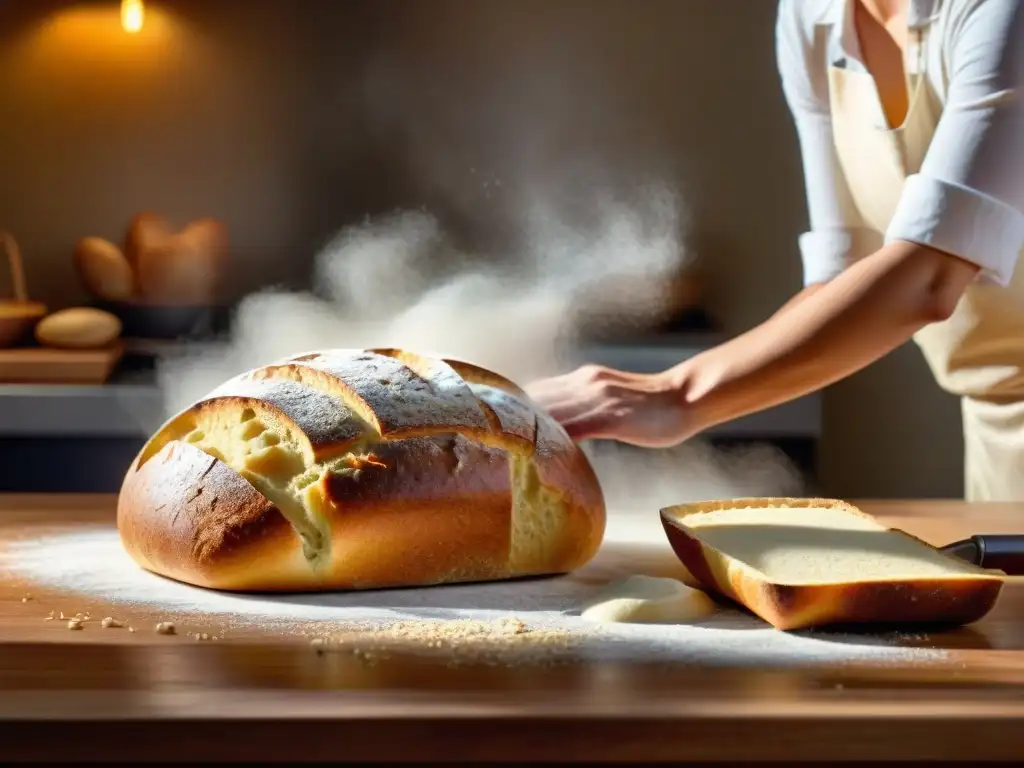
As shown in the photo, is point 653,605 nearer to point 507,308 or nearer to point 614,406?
point 614,406

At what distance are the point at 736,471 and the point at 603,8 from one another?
1103 millimetres

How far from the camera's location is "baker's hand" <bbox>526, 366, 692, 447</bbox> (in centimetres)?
127

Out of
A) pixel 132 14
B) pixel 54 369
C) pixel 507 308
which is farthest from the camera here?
pixel 132 14

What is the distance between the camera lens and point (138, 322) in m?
2.63

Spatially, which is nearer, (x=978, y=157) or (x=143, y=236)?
(x=978, y=157)

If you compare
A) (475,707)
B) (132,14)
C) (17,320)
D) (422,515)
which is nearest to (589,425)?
(422,515)

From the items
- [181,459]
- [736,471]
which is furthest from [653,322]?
[181,459]

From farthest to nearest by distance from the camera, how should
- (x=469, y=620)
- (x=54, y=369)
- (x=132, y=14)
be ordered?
(x=132, y=14) < (x=54, y=369) < (x=469, y=620)

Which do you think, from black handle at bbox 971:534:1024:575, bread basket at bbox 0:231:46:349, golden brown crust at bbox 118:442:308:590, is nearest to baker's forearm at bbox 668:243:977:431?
black handle at bbox 971:534:1024:575

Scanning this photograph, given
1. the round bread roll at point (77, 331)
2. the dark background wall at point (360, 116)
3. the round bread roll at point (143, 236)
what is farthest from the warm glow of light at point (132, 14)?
the round bread roll at point (77, 331)

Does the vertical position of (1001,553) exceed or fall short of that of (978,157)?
it falls short

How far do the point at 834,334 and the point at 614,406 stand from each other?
0.75ft

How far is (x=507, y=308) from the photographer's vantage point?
1.53m

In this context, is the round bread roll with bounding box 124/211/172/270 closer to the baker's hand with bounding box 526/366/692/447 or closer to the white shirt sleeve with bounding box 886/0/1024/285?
the baker's hand with bounding box 526/366/692/447
